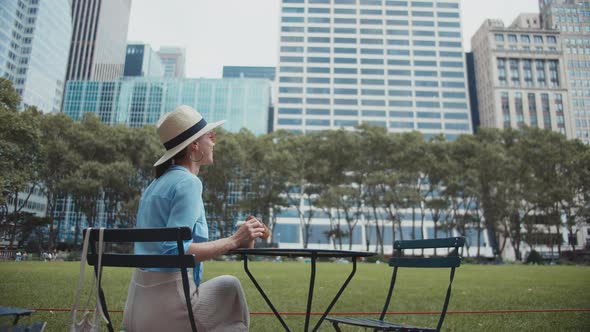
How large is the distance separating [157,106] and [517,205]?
75376 mm

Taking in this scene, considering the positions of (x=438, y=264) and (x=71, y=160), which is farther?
→ (x=71, y=160)

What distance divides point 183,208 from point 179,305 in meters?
0.50

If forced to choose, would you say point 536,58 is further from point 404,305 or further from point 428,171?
point 404,305

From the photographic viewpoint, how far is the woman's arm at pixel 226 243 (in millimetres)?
2227

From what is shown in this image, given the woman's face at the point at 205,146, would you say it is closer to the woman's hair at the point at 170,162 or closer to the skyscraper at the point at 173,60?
the woman's hair at the point at 170,162

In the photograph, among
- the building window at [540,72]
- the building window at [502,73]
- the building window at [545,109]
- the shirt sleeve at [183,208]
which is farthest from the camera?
the building window at [502,73]

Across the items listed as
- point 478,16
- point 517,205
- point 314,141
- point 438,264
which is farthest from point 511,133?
point 478,16

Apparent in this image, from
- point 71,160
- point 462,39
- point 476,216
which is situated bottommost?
point 476,216

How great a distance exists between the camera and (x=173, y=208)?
2.31 meters

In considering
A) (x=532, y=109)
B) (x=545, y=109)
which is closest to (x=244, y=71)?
(x=532, y=109)

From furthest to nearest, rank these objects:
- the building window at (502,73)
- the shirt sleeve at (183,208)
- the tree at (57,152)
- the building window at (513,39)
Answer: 1. the building window at (502,73)
2. the building window at (513,39)
3. the tree at (57,152)
4. the shirt sleeve at (183,208)

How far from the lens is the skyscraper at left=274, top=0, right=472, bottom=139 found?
9562 cm

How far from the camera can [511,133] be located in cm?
4288

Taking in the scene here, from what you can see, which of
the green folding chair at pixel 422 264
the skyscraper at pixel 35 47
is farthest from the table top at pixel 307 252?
the skyscraper at pixel 35 47
